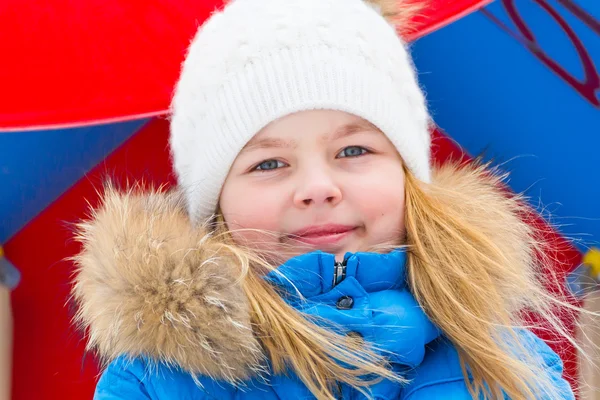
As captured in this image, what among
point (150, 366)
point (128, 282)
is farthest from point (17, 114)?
point (150, 366)

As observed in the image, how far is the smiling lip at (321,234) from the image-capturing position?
1269 millimetres

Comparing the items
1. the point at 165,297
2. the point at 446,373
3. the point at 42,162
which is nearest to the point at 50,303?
the point at 42,162

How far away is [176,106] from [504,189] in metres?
0.74

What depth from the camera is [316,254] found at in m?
1.21

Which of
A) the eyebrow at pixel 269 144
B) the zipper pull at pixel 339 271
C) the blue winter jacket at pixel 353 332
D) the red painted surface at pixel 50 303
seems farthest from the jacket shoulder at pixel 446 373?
the red painted surface at pixel 50 303

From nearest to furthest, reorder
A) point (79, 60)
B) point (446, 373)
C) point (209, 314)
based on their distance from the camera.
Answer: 1. point (209, 314)
2. point (446, 373)
3. point (79, 60)

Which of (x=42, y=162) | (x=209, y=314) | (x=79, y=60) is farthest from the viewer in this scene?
(x=42, y=162)

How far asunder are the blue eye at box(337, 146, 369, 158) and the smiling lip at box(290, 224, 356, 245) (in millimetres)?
118

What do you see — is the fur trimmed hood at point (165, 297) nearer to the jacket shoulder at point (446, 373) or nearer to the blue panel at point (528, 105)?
the jacket shoulder at point (446, 373)

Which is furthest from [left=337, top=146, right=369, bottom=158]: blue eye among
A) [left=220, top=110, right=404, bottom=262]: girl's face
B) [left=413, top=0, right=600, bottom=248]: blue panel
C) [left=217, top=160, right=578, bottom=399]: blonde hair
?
[left=413, top=0, right=600, bottom=248]: blue panel

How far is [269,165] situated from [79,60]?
412 millimetres

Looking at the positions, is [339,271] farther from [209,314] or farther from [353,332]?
[209,314]

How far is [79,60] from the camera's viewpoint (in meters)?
1.44

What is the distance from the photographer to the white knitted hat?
1.31 meters
